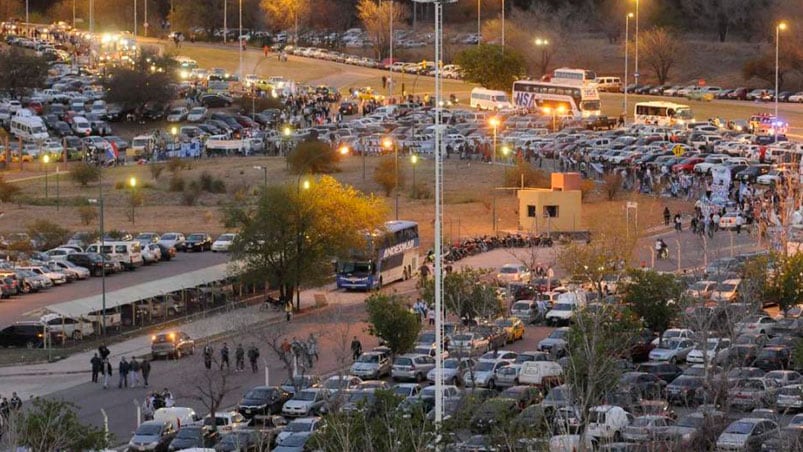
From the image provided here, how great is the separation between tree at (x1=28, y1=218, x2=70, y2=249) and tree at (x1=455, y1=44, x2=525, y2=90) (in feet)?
108

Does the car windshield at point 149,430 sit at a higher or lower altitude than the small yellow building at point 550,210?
lower

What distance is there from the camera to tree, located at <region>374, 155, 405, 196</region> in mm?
58250

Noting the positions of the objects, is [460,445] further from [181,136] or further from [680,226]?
[181,136]

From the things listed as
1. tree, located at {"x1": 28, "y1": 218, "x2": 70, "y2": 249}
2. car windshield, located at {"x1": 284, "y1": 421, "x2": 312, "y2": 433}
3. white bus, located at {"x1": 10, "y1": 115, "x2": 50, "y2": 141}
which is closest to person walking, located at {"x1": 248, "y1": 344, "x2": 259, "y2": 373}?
car windshield, located at {"x1": 284, "y1": 421, "x2": 312, "y2": 433}

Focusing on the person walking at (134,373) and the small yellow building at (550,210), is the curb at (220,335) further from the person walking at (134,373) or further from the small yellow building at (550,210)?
the small yellow building at (550,210)

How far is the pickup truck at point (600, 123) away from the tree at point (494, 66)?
7669 millimetres

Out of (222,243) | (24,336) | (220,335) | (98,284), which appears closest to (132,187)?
(222,243)

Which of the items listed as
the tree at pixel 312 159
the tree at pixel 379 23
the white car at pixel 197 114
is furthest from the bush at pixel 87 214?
the tree at pixel 379 23

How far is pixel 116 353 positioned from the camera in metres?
36.7

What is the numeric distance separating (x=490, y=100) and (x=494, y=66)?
9.38ft

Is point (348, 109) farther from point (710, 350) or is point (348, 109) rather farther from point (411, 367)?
point (710, 350)

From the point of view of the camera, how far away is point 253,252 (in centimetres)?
4206

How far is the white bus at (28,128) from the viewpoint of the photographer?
247 ft

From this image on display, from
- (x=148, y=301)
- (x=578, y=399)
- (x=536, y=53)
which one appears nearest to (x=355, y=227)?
(x=148, y=301)
